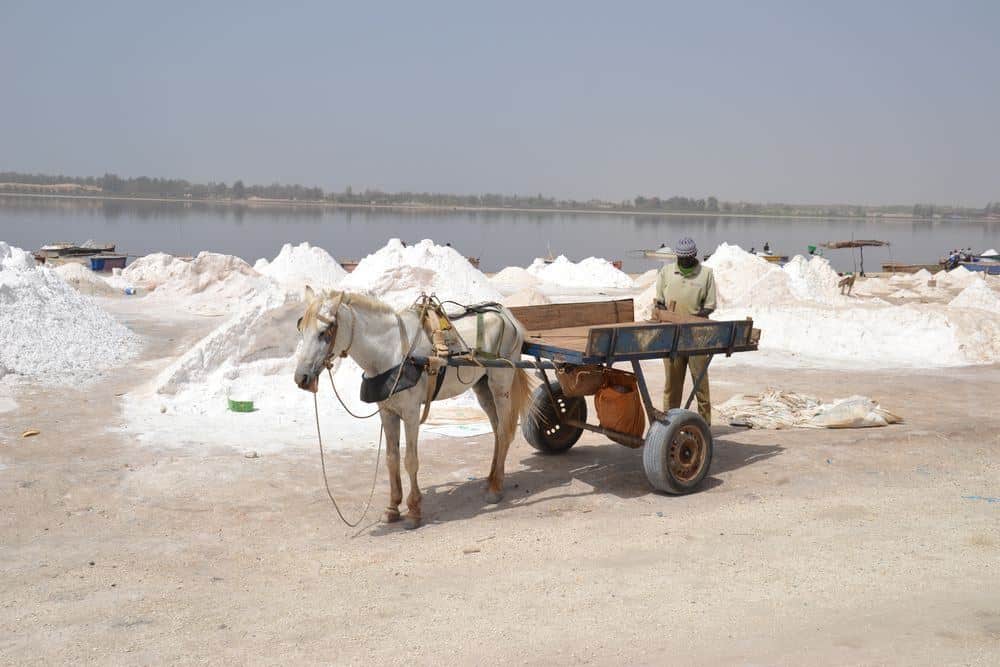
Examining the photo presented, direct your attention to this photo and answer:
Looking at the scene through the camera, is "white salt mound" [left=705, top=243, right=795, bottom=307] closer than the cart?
No

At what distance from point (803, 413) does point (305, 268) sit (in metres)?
Answer: 22.1

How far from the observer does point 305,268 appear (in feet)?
95.3

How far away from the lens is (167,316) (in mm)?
20125

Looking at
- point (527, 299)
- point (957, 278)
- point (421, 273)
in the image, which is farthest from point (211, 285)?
point (957, 278)

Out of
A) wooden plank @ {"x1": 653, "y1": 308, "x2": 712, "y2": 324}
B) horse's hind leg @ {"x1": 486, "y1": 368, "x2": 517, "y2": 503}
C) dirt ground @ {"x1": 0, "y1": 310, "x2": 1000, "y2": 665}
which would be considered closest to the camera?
dirt ground @ {"x1": 0, "y1": 310, "x2": 1000, "y2": 665}

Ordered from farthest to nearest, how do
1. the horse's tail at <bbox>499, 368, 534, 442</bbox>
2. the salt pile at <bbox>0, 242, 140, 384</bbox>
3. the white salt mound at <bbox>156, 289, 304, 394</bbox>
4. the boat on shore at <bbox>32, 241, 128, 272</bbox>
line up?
the boat on shore at <bbox>32, 241, 128, 272</bbox>, the salt pile at <bbox>0, 242, 140, 384</bbox>, the white salt mound at <bbox>156, 289, 304, 394</bbox>, the horse's tail at <bbox>499, 368, 534, 442</bbox>

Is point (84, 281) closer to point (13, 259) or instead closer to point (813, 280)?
point (13, 259)

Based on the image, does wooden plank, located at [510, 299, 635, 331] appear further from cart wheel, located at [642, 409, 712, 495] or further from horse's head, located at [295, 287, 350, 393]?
horse's head, located at [295, 287, 350, 393]

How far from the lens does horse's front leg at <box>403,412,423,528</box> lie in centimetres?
631

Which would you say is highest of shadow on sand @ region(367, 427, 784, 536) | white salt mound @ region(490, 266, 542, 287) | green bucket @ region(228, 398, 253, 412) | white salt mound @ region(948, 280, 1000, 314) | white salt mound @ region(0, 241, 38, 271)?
white salt mound @ region(0, 241, 38, 271)

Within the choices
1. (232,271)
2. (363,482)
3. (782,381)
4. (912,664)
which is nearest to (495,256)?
(232,271)

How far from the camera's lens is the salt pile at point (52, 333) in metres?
11.7

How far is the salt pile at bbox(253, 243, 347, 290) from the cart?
2032 cm

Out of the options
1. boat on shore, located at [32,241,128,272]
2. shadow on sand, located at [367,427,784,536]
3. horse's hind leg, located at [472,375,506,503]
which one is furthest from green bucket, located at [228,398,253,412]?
boat on shore, located at [32,241,128,272]
